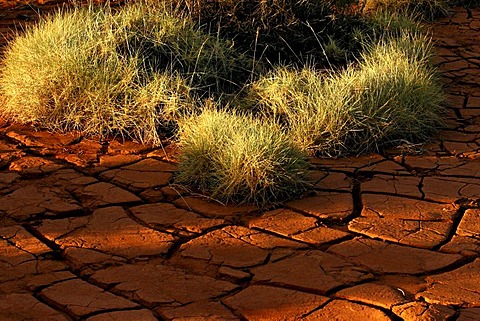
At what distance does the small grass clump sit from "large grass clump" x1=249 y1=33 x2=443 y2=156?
0.51 metres

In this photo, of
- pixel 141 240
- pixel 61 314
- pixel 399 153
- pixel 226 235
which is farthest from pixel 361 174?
pixel 61 314

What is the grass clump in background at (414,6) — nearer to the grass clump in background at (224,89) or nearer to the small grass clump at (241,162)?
the grass clump in background at (224,89)

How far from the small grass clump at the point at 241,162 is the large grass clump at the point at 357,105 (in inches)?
20.2

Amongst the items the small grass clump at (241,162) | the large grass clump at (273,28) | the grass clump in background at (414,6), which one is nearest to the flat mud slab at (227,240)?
the small grass clump at (241,162)

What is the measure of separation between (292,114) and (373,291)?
204 cm

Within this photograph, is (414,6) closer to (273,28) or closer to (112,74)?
(273,28)

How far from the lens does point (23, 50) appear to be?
584 centimetres

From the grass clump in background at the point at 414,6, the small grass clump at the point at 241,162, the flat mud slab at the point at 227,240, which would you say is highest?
the grass clump in background at the point at 414,6

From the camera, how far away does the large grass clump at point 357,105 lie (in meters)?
5.25

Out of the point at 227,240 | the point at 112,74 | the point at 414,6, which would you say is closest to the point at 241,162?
the point at 227,240

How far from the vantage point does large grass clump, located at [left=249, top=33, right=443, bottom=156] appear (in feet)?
17.2

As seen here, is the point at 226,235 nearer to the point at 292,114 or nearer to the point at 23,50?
the point at 292,114

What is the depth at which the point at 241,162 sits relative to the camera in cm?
451

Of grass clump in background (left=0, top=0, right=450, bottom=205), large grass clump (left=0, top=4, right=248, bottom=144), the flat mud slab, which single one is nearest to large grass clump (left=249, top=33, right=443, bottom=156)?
grass clump in background (left=0, top=0, right=450, bottom=205)
